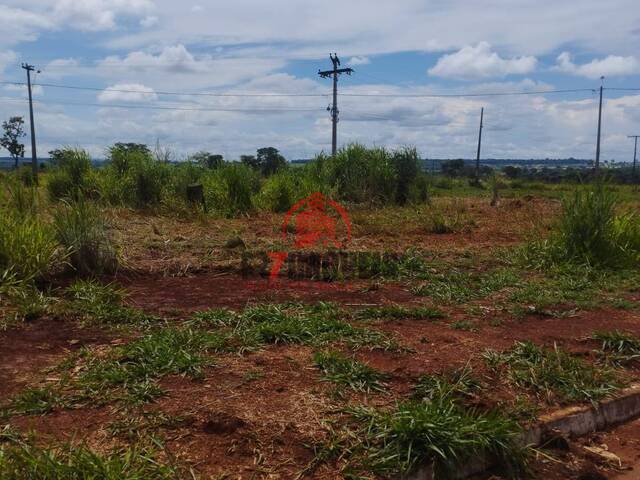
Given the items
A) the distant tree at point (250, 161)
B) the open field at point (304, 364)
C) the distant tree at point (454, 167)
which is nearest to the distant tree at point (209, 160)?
the distant tree at point (250, 161)

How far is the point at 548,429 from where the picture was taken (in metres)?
3.17

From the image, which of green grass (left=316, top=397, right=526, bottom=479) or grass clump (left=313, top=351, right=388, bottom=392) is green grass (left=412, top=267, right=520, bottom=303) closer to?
grass clump (left=313, top=351, right=388, bottom=392)

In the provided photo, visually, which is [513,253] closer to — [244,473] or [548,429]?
[548,429]

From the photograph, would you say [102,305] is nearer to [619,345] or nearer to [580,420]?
[580,420]

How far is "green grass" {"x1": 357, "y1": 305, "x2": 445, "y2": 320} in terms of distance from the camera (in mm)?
4766

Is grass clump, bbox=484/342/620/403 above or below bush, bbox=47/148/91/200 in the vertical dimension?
below

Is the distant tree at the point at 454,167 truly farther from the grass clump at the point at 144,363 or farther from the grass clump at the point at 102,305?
the grass clump at the point at 144,363

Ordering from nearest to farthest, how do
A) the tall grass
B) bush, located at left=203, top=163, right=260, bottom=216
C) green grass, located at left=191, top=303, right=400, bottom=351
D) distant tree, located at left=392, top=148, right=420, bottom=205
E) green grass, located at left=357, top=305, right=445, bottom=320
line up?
green grass, located at left=191, top=303, right=400, bottom=351 < green grass, located at left=357, top=305, right=445, bottom=320 < the tall grass < bush, located at left=203, top=163, right=260, bottom=216 < distant tree, located at left=392, top=148, right=420, bottom=205

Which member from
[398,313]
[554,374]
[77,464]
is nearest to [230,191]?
[398,313]

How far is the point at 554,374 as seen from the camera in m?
3.63

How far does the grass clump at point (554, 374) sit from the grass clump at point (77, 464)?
7.02ft

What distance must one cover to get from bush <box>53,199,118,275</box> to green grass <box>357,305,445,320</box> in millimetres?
2572

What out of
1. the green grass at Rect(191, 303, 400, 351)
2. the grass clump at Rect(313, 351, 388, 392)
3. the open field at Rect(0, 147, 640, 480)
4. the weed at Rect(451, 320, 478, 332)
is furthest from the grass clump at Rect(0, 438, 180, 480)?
the weed at Rect(451, 320, 478, 332)

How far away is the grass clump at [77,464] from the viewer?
2312mm
